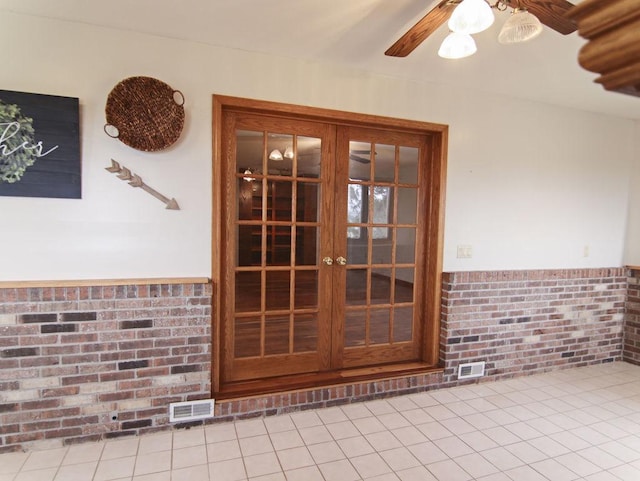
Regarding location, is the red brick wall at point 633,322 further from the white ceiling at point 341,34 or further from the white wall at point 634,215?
the white ceiling at point 341,34

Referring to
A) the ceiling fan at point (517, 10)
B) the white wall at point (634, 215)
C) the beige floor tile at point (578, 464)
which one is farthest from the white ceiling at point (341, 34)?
the beige floor tile at point (578, 464)

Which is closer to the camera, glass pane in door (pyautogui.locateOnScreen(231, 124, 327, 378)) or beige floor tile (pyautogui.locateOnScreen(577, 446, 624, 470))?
beige floor tile (pyautogui.locateOnScreen(577, 446, 624, 470))

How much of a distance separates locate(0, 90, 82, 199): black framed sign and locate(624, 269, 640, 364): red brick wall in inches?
192

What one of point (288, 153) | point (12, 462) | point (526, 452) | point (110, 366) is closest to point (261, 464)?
point (110, 366)

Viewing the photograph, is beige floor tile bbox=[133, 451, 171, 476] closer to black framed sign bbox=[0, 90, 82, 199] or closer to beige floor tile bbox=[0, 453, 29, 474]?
beige floor tile bbox=[0, 453, 29, 474]

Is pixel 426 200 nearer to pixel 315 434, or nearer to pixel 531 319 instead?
pixel 531 319

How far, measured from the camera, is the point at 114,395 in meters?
2.24

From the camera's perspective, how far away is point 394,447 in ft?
7.37

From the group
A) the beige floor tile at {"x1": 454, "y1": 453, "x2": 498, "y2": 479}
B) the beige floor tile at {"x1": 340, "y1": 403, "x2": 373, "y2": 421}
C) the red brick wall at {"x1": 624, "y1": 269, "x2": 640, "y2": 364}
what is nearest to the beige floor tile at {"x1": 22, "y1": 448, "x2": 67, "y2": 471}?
the beige floor tile at {"x1": 340, "y1": 403, "x2": 373, "y2": 421}

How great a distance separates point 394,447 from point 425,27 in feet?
7.68

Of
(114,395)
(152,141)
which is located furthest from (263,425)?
(152,141)

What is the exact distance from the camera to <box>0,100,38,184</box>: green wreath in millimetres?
2008

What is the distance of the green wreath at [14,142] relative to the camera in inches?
79.0

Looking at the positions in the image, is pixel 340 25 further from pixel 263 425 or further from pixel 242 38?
pixel 263 425
